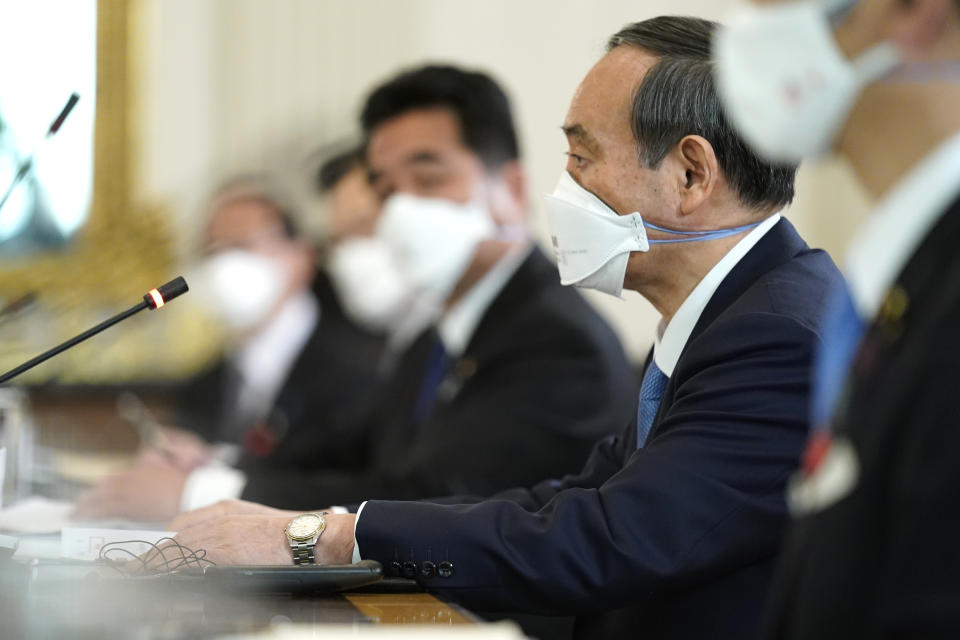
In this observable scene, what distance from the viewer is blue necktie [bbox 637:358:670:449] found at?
2.04 metres

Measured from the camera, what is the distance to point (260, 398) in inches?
203

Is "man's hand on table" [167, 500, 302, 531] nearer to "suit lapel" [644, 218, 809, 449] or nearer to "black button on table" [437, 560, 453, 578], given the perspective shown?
"black button on table" [437, 560, 453, 578]

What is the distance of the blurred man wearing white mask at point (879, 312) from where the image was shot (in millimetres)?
1020

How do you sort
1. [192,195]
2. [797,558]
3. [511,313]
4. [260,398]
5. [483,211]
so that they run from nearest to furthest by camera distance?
[797,558], [511,313], [483,211], [260,398], [192,195]

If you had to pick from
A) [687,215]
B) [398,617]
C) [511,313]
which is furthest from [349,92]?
[398,617]

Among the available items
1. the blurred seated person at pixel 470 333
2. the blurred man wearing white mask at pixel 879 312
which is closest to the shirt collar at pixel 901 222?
the blurred man wearing white mask at pixel 879 312

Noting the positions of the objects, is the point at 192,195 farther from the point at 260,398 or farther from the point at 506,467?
the point at 506,467

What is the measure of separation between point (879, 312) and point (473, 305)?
2388mm

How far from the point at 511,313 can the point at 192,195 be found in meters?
3.37

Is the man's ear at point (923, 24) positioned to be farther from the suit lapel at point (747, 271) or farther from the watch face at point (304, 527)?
the watch face at point (304, 527)

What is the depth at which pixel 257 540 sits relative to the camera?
1.80m

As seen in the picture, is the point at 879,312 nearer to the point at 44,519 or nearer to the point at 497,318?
the point at 44,519

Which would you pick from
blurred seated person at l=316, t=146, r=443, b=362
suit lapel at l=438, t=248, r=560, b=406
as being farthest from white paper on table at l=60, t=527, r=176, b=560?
blurred seated person at l=316, t=146, r=443, b=362

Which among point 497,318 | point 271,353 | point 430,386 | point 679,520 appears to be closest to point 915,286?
point 679,520
